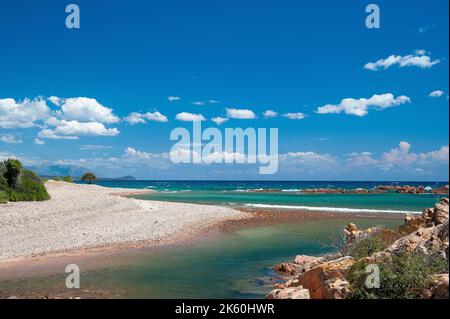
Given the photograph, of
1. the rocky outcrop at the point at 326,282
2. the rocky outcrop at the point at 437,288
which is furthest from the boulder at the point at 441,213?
the rocky outcrop at the point at 437,288

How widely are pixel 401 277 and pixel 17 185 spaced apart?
37.6 meters

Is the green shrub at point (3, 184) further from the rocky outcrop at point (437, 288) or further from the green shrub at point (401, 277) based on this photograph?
the rocky outcrop at point (437, 288)

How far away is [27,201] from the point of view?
1425 inches

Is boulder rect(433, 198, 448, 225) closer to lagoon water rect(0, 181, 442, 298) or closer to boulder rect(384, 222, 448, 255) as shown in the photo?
lagoon water rect(0, 181, 442, 298)

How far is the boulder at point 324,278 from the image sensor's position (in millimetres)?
8745

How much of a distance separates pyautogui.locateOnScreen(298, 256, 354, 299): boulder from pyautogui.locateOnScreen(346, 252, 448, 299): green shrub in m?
0.49

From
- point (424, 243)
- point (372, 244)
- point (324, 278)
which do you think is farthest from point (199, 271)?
point (424, 243)

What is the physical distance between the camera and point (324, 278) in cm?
935

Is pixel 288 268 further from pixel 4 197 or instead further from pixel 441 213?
pixel 4 197

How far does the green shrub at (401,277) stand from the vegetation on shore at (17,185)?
33794 millimetres

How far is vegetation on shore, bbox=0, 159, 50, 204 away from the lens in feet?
119
